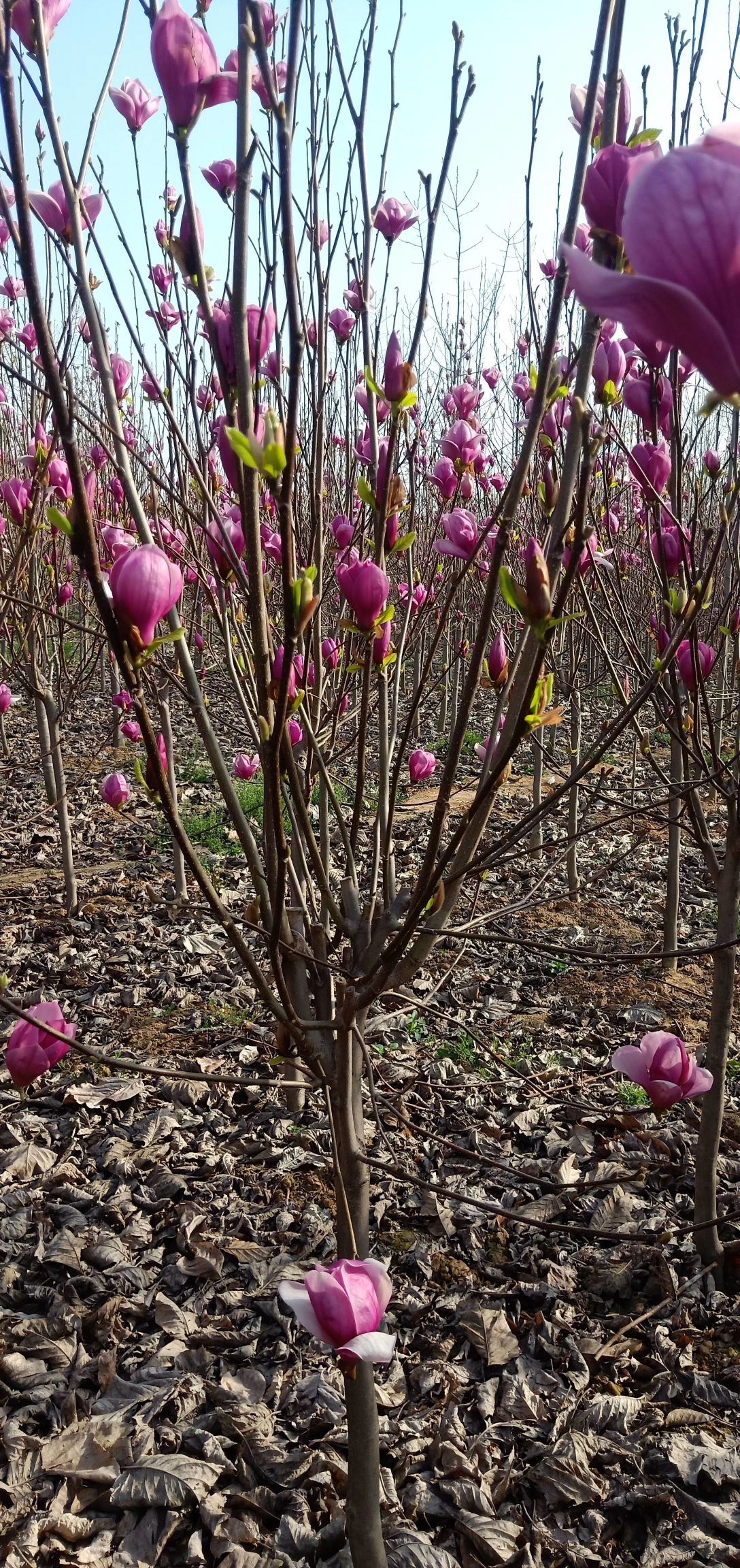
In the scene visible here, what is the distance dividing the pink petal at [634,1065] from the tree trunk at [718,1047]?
51 cm

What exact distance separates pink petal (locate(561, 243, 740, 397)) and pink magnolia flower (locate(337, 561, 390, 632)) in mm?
870

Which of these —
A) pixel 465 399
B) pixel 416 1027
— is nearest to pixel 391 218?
pixel 465 399

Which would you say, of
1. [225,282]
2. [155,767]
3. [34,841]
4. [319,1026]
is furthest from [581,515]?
[34,841]

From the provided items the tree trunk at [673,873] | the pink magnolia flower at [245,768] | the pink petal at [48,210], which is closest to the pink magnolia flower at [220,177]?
the pink petal at [48,210]

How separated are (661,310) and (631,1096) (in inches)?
107

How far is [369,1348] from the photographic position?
1032 millimetres

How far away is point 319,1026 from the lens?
1.24 meters

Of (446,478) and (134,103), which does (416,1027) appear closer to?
(446,478)

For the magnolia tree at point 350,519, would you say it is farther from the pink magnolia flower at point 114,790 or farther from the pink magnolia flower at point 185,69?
the pink magnolia flower at point 114,790

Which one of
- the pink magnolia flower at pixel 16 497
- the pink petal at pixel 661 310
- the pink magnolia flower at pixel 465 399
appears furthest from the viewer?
the pink magnolia flower at pixel 16 497

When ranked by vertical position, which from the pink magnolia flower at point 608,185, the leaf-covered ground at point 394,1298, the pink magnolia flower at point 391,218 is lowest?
the leaf-covered ground at point 394,1298

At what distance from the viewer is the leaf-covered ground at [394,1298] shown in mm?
1604

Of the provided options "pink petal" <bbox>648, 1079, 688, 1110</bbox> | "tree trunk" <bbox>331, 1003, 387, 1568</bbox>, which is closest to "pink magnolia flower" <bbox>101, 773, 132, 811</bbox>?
"tree trunk" <bbox>331, 1003, 387, 1568</bbox>

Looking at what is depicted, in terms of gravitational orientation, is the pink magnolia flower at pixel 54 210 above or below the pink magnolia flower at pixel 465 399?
below
